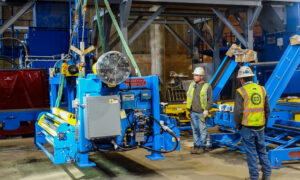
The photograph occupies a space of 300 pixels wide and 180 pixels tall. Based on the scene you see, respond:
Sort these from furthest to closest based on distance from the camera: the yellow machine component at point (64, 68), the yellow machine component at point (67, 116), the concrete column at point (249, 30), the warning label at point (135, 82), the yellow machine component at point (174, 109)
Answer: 1. the concrete column at point (249, 30)
2. the yellow machine component at point (174, 109)
3. the yellow machine component at point (64, 68)
4. the yellow machine component at point (67, 116)
5. the warning label at point (135, 82)

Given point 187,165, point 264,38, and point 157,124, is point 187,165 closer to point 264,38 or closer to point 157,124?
point 157,124

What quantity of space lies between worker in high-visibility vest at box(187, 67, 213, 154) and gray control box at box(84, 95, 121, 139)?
2.81 m

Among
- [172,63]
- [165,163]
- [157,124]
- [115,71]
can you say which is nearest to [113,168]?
[165,163]

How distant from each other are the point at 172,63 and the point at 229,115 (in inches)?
567

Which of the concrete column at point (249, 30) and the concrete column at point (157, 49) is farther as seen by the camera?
the concrete column at point (157, 49)

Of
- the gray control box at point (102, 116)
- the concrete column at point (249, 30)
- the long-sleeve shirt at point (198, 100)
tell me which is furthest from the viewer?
the concrete column at point (249, 30)

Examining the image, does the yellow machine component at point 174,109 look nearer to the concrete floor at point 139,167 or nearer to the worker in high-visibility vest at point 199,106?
the concrete floor at point 139,167

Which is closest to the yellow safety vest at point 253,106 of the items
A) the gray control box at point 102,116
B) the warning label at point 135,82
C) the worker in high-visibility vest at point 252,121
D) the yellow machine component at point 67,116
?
the worker in high-visibility vest at point 252,121

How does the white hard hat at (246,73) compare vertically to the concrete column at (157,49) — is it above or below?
below

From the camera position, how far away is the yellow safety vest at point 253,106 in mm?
5320

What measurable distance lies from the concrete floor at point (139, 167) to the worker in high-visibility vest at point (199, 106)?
1.04ft

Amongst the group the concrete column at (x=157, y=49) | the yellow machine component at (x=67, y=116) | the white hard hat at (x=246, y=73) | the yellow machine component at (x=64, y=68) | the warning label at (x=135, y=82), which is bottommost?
the yellow machine component at (x=67, y=116)

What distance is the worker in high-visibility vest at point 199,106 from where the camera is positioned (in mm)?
7602

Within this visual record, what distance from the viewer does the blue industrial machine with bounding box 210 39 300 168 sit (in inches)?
255
